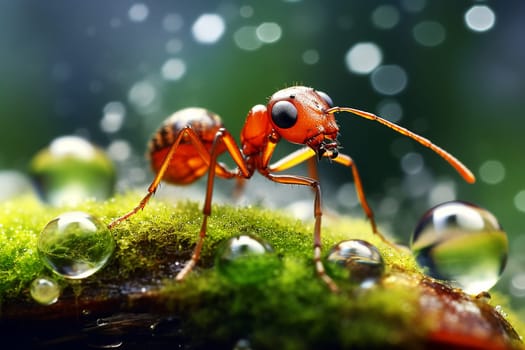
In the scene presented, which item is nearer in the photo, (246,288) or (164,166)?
(246,288)

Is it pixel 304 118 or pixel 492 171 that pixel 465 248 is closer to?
pixel 304 118

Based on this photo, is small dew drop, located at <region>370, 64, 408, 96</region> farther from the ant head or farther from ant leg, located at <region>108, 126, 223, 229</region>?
ant leg, located at <region>108, 126, 223, 229</region>

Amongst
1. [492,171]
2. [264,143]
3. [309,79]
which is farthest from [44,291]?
[492,171]

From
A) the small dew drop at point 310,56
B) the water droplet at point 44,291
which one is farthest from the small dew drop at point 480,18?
the water droplet at point 44,291

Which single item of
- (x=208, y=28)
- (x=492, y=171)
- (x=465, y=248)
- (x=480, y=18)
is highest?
(x=208, y=28)

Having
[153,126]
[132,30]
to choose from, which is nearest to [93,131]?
[153,126]

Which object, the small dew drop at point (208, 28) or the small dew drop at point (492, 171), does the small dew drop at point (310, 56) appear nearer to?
the small dew drop at point (208, 28)

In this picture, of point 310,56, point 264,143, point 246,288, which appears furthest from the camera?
point 310,56

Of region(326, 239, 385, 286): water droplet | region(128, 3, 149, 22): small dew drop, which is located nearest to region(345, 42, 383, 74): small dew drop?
region(128, 3, 149, 22): small dew drop

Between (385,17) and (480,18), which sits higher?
(385,17)
